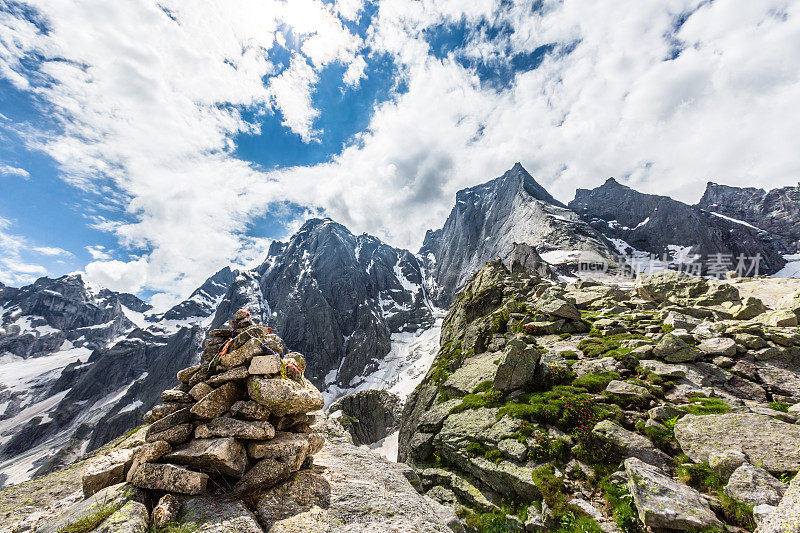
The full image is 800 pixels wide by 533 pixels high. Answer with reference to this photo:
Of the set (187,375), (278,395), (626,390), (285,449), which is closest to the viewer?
(285,449)

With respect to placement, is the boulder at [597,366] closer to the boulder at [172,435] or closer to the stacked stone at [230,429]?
the stacked stone at [230,429]

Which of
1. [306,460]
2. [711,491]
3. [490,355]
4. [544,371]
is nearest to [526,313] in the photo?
[490,355]

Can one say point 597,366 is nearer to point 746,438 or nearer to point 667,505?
point 746,438

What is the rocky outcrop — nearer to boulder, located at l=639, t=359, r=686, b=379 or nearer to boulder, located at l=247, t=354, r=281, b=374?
boulder, located at l=639, t=359, r=686, b=379

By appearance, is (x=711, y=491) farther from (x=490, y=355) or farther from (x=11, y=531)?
(x=11, y=531)

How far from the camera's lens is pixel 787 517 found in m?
6.80

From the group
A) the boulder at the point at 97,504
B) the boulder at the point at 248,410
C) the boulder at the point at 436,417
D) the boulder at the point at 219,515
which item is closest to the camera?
the boulder at the point at 97,504

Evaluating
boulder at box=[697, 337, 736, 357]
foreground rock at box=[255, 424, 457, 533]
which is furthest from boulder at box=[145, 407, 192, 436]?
boulder at box=[697, 337, 736, 357]

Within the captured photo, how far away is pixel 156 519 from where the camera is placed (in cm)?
725

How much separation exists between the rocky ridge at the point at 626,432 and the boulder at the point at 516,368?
7 centimetres

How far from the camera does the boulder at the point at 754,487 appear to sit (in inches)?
350

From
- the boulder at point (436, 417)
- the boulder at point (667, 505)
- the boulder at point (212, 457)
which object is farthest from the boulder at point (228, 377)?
the boulder at point (436, 417)

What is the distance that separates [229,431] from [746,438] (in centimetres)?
1912

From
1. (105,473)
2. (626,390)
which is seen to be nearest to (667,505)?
(626,390)
